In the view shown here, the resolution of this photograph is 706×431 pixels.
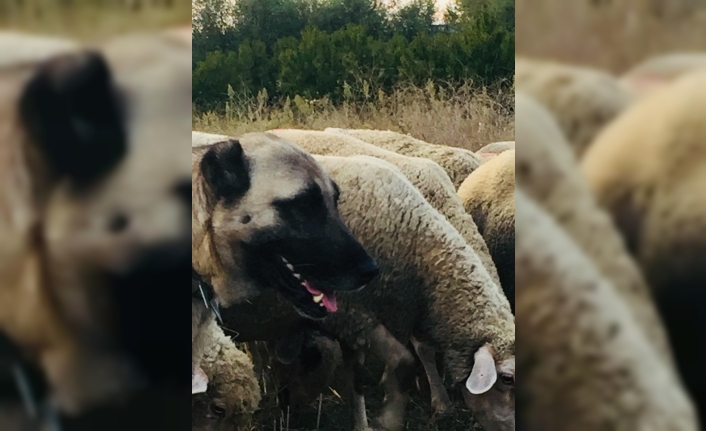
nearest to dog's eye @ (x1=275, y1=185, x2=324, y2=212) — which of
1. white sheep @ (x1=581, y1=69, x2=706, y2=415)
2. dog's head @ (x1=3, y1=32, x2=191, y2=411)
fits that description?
dog's head @ (x1=3, y1=32, x2=191, y2=411)

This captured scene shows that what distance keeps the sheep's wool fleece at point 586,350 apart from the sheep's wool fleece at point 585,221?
0.05 meters

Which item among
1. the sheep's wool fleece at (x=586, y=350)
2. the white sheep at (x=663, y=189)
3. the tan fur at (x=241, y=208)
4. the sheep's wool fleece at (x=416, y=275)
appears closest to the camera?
the sheep's wool fleece at (x=586, y=350)

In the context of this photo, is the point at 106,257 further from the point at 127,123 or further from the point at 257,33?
the point at 257,33

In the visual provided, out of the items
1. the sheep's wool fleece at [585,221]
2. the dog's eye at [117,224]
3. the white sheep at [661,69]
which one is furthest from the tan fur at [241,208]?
the white sheep at [661,69]

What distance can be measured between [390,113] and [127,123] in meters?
1.30

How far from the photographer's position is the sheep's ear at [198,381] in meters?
3.58

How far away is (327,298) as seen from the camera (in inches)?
142

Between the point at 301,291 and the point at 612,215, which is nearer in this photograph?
the point at 612,215

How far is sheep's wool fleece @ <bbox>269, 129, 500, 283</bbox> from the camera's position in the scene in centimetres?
370

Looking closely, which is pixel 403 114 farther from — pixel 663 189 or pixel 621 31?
pixel 663 189

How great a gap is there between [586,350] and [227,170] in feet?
6.11

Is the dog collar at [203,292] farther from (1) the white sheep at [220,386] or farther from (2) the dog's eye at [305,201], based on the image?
(2) the dog's eye at [305,201]

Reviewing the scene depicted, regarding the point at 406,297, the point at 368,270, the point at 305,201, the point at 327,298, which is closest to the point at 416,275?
the point at 406,297

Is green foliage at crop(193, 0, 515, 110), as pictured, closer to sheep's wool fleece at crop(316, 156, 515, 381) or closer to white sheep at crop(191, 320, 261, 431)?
sheep's wool fleece at crop(316, 156, 515, 381)
